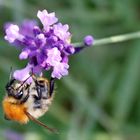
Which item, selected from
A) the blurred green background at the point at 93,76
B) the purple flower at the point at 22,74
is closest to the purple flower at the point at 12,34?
the purple flower at the point at 22,74

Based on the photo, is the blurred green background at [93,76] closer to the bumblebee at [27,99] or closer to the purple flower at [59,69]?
the bumblebee at [27,99]

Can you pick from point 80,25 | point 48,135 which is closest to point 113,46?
point 80,25

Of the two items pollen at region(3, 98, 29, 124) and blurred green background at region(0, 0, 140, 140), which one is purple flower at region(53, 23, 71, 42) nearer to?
pollen at region(3, 98, 29, 124)

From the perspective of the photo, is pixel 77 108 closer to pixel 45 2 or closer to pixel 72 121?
pixel 72 121

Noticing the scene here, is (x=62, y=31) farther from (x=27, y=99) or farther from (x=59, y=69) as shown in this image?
(x=27, y=99)

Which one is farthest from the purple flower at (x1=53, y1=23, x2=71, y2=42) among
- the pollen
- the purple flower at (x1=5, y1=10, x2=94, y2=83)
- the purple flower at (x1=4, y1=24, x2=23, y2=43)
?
the pollen
